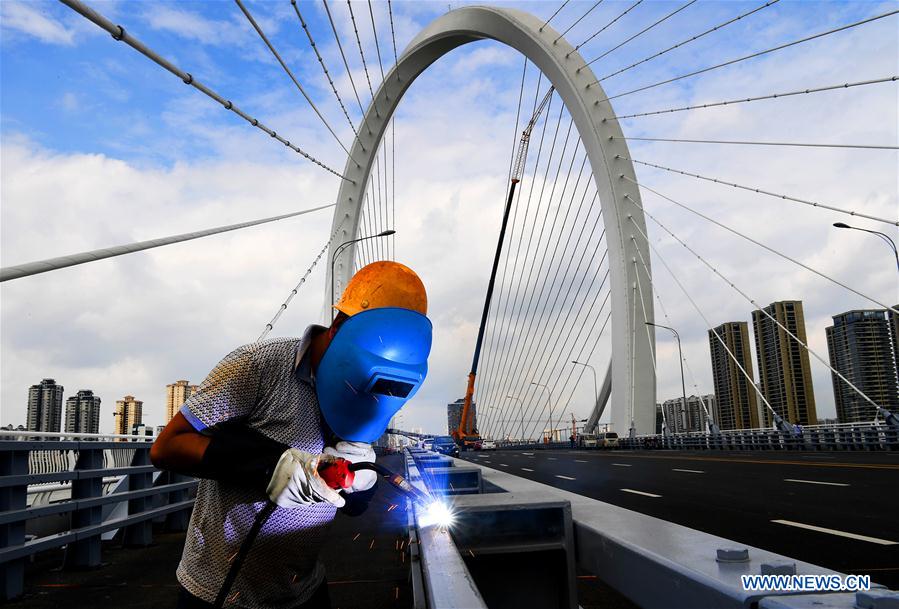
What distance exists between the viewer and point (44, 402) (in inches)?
1660

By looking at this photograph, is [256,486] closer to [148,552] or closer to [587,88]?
[148,552]

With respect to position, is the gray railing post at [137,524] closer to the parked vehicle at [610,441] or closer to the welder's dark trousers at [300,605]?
the welder's dark trousers at [300,605]

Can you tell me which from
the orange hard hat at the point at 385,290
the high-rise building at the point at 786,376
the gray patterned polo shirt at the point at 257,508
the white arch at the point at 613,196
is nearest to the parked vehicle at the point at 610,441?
the white arch at the point at 613,196

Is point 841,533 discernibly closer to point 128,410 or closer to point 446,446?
point 446,446

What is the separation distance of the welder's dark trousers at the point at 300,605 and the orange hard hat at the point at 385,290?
1.01 meters

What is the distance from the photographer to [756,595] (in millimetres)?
1198

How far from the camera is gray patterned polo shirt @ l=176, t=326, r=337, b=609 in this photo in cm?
189

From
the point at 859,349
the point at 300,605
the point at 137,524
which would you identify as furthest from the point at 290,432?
the point at 859,349

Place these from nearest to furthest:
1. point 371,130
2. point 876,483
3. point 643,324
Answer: point 876,483
point 643,324
point 371,130

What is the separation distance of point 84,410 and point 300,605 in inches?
1977

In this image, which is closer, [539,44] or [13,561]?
[13,561]

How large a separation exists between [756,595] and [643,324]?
2866cm

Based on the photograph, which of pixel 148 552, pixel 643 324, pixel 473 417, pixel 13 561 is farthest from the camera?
pixel 473 417

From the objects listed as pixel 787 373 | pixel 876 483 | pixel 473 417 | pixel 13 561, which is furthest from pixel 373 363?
pixel 787 373
